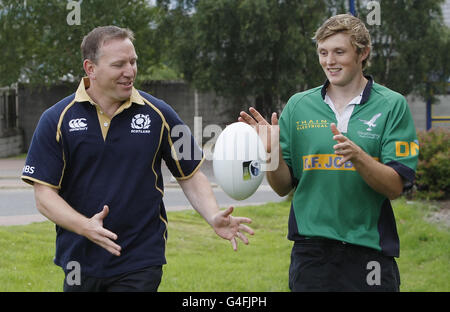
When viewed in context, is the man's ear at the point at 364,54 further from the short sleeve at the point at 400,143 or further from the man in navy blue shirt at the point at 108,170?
the man in navy blue shirt at the point at 108,170

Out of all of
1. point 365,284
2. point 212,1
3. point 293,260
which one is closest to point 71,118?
point 293,260

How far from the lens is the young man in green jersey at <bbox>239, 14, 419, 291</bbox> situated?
3322mm

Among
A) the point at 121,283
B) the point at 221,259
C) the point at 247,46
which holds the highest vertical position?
the point at 247,46

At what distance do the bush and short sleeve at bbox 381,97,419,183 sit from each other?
7.87 m

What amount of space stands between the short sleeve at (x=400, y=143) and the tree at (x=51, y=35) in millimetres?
16936

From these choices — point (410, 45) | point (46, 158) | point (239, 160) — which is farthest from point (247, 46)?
point (46, 158)

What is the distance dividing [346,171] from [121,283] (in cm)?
131

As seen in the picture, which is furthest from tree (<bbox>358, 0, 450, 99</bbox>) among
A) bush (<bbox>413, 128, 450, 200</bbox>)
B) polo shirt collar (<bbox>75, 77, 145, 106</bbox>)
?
polo shirt collar (<bbox>75, 77, 145, 106</bbox>)

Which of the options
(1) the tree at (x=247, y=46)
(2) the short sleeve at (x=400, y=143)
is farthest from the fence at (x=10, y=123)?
(2) the short sleeve at (x=400, y=143)

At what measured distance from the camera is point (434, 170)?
1085 cm

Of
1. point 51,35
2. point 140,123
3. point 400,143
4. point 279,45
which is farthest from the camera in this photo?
point 51,35

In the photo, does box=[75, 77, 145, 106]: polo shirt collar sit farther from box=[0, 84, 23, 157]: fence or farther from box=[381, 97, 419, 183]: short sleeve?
box=[0, 84, 23, 157]: fence

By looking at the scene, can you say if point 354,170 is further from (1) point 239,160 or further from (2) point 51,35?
(2) point 51,35

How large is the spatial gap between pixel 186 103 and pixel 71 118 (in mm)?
21577
